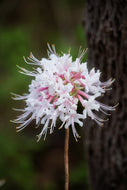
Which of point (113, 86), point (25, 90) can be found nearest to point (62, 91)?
point (113, 86)

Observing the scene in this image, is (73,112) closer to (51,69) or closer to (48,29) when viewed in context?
(51,69)

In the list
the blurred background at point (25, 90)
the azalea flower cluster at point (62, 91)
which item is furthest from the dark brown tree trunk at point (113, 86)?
the blurred background at point (25, 90)

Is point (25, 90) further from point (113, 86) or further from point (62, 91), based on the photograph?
point (62, 91)

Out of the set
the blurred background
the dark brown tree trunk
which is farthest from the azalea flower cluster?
the blurred background

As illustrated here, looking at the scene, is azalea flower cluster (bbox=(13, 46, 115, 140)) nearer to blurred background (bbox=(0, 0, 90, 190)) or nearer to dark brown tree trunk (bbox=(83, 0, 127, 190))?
dark brown tree trunk (bbox=(83, 0, 127, 190))

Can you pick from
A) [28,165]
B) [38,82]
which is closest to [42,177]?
[28,165]

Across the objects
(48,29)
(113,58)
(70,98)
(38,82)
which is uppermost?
(48,29)
